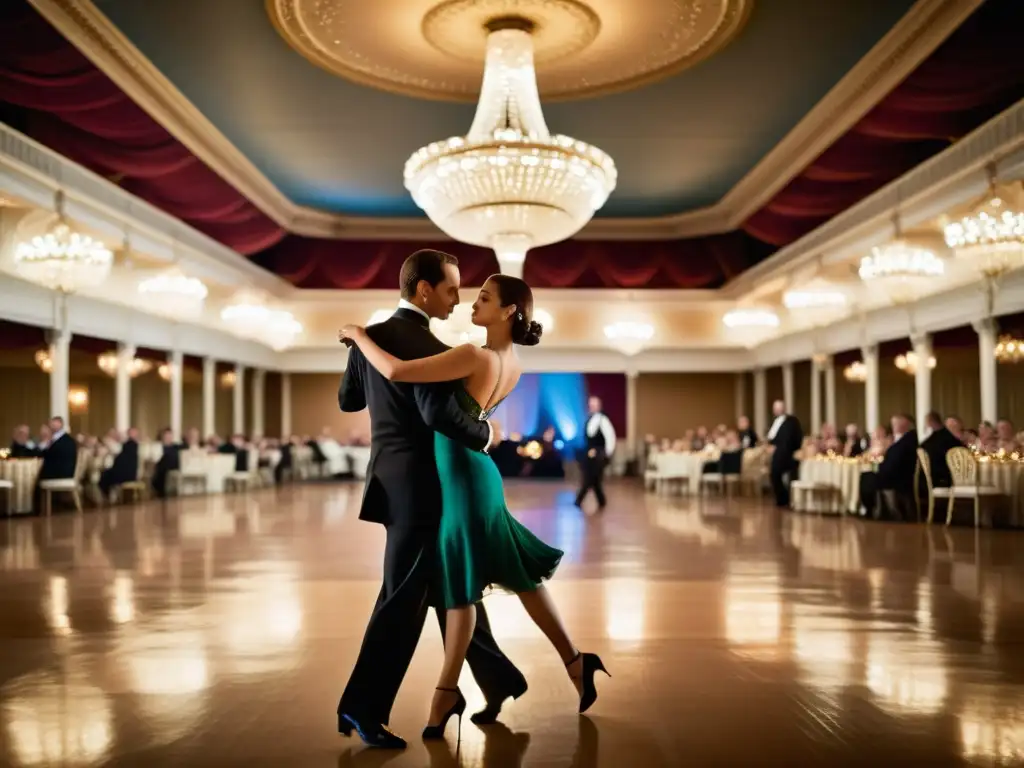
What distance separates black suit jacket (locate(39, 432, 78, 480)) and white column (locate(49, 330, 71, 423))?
614 millimetres

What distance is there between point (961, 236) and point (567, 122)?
580 centimetres

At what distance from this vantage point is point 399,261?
70.7 feet

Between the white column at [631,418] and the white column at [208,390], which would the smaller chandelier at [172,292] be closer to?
the white column at [208,390]

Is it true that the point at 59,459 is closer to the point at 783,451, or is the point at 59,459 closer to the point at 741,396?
the point at 783,451

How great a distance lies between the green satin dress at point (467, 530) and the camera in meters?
3.00

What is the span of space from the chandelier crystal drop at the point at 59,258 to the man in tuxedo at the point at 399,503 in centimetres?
836

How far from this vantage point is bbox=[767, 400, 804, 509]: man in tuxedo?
514 inches

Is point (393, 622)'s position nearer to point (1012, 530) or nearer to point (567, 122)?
point (1012, 530)

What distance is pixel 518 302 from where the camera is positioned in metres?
3.26

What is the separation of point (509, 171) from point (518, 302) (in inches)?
192

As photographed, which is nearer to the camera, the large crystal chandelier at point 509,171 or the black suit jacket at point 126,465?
the large crystal chandelier at point 509,171

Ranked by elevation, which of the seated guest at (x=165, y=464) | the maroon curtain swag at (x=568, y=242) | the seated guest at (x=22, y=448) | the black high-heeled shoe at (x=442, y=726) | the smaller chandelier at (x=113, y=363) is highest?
the maroon curtain swag at (x=568, y=242)

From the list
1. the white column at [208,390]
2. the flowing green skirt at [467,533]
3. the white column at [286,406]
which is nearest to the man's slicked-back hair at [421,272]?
the flowing green skirt at [467,533]

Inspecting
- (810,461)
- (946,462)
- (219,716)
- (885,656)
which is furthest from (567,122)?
(219,716)
